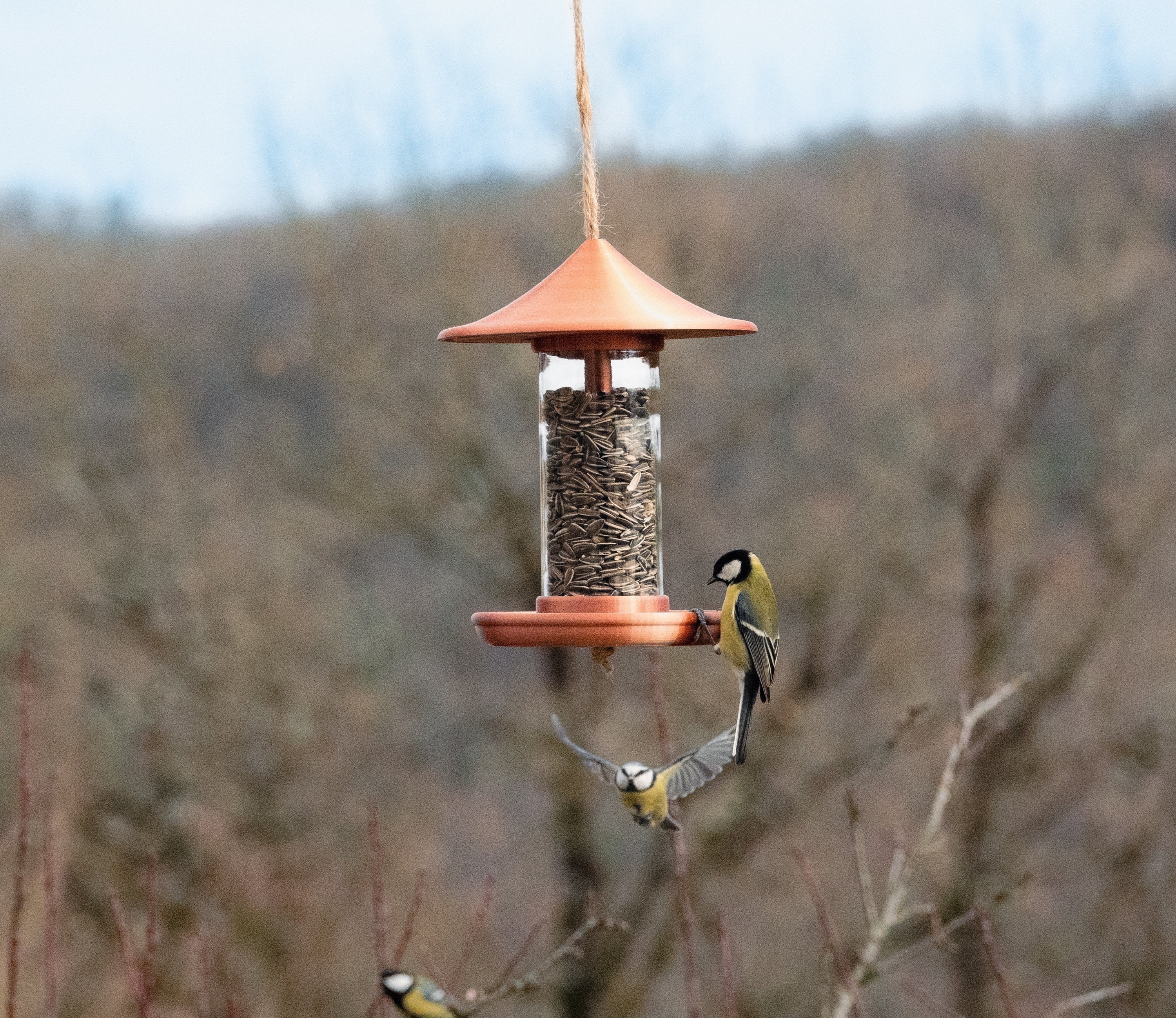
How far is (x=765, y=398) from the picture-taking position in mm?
13039

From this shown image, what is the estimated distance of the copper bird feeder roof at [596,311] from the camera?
2881 millimetres

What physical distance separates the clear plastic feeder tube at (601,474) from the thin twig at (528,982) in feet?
2.61

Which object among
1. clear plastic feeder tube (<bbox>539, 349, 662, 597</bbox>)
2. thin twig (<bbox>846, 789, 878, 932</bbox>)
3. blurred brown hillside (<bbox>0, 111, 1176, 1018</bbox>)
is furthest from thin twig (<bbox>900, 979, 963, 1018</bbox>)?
blurred brown hillside (<bbox>0, 111, 1176, 1018</bbox>)

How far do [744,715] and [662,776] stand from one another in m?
0.26

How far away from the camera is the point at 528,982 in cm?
295

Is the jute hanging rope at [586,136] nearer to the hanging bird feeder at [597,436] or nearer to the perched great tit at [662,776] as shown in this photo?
the hanging bird feeder at [597,436]

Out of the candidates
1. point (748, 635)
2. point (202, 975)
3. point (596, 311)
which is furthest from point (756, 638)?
point (202, 975)

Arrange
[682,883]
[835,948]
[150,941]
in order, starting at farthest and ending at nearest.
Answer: [682,883] < [835,948] < [150,941]

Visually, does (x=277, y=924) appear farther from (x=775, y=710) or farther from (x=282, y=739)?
(x=775, y=710)

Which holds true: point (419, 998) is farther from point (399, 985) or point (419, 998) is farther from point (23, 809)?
point (23, 809)

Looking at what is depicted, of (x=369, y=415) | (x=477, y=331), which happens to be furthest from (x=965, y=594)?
(x=477, y=331)

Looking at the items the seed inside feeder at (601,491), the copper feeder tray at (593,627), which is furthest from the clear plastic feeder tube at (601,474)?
the copper feeder tray at (593,627)

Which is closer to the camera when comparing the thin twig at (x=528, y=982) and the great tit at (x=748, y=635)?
the thin twig at (x=528, y=982)

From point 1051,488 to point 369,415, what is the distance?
6296mm
